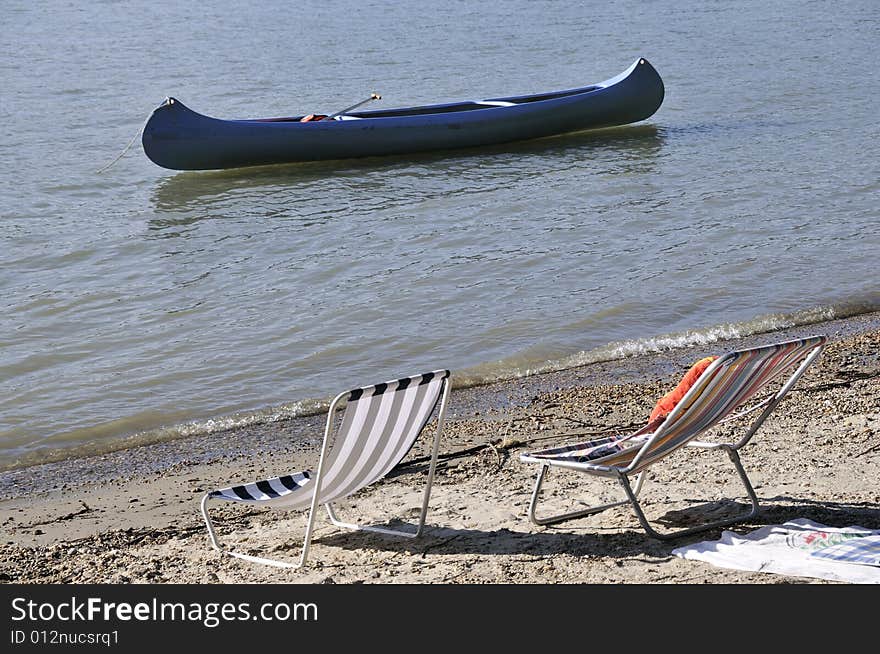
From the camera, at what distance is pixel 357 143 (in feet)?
56.7

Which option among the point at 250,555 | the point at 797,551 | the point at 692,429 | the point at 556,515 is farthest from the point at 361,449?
the point at 797,551

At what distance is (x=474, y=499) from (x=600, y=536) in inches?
34.6

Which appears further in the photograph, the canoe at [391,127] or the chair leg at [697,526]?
the canoe at [391,127]

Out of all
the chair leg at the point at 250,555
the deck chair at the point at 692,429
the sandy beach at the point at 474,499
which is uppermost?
the deck chair at the point at 692,429

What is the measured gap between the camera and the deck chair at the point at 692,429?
15.1 ft

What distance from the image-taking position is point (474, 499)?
5.58 meters

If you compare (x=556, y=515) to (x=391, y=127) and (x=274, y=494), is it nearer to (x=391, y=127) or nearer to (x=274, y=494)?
(x=274, y=494)

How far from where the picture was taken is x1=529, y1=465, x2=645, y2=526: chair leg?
5000 millimetres

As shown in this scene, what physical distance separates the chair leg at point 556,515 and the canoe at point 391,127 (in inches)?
491

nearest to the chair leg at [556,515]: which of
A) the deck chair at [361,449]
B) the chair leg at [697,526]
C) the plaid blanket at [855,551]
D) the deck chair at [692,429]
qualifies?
the deck chair at [692,429]

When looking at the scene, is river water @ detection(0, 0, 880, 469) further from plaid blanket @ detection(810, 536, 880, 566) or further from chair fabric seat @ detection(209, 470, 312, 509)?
plaid blanket @ detection(810, 536, 880, 566)

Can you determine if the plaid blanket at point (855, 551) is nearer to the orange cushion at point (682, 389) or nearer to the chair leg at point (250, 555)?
the orange cushion at point (682, 389)

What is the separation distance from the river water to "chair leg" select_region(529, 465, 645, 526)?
3.20m
